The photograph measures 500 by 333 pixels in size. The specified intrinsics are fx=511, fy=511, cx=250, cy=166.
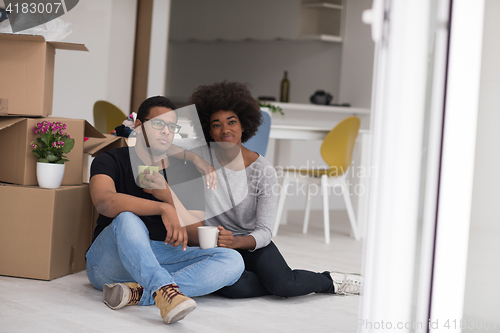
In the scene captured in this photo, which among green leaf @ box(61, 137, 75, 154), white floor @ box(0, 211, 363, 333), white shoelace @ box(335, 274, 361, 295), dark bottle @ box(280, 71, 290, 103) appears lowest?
white floor @ box(0, 211, 363, 333)

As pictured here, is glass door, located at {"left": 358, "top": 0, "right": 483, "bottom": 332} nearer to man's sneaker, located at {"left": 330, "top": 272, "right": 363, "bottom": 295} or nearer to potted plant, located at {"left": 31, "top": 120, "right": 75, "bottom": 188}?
man's sneaker, located at {"left": 330, "top": 272, "right": 363, "bottom": 295}

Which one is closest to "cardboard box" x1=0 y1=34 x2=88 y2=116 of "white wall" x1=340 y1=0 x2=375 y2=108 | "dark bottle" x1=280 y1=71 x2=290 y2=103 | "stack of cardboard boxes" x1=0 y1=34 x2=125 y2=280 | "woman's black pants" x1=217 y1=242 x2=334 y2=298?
"stack of cardboard boxes" x1=0 y1=34 x2=125 y2=280

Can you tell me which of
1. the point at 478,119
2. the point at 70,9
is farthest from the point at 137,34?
the point at 478,119

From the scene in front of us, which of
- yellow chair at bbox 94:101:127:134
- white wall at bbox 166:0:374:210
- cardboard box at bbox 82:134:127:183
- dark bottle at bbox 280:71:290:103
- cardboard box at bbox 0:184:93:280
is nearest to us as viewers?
cardboard box at bbox 0:184:93:280

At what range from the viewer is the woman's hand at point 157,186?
1.67m

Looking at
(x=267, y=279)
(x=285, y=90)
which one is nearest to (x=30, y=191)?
(x=267, y=279)

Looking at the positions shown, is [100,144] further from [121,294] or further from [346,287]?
[346,287]

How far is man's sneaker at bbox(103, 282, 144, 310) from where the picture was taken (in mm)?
1546

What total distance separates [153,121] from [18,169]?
24.5 inches

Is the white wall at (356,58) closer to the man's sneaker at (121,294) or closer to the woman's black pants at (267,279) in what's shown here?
the woman's black pants at (267,279)

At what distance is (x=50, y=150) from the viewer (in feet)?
6.20

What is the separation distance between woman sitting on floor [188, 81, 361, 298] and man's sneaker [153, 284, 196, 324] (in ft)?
1.09

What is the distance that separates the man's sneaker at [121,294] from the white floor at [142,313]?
0.02m

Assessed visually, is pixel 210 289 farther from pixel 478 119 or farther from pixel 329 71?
pixel 329 71
